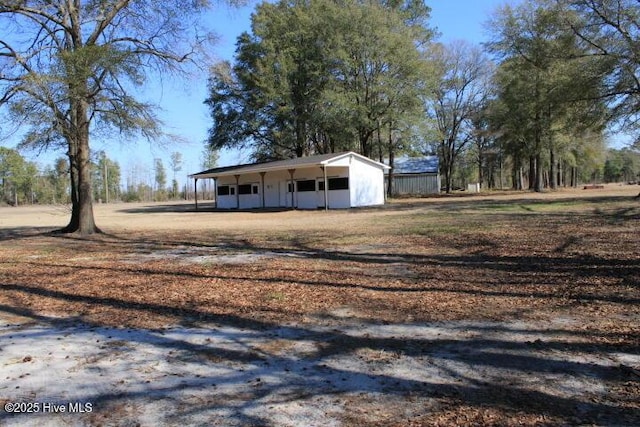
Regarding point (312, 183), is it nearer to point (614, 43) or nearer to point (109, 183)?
point (614, 43)

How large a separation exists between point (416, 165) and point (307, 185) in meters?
27.8

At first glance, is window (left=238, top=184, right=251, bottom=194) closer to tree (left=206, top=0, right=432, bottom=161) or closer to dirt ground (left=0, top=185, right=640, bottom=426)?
tree (left=206, top=0, right=432, bottom=161)

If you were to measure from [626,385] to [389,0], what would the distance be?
4746 centimetres

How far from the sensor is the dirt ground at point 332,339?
3.37 metres

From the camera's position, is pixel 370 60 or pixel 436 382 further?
pixel 370 60

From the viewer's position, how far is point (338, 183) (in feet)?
110

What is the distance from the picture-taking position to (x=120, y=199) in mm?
98062

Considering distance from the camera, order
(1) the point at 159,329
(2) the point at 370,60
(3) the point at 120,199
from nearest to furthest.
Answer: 1. (1) the point at 159,329
2. (2) the point at 370,60
3. (3) the point at 120,199

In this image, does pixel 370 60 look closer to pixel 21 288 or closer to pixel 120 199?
pixel 21 288

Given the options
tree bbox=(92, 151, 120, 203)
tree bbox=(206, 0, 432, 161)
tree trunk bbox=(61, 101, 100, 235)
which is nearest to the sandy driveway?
tree trunk bbox=(61, 101, 100, 235)

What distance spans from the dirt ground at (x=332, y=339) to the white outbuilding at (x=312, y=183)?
72.5 feet

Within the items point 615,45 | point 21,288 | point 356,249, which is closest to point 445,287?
point 356,249

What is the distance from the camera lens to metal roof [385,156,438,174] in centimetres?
5828

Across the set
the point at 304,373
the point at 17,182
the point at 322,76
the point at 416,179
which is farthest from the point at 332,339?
the point at 17,182
